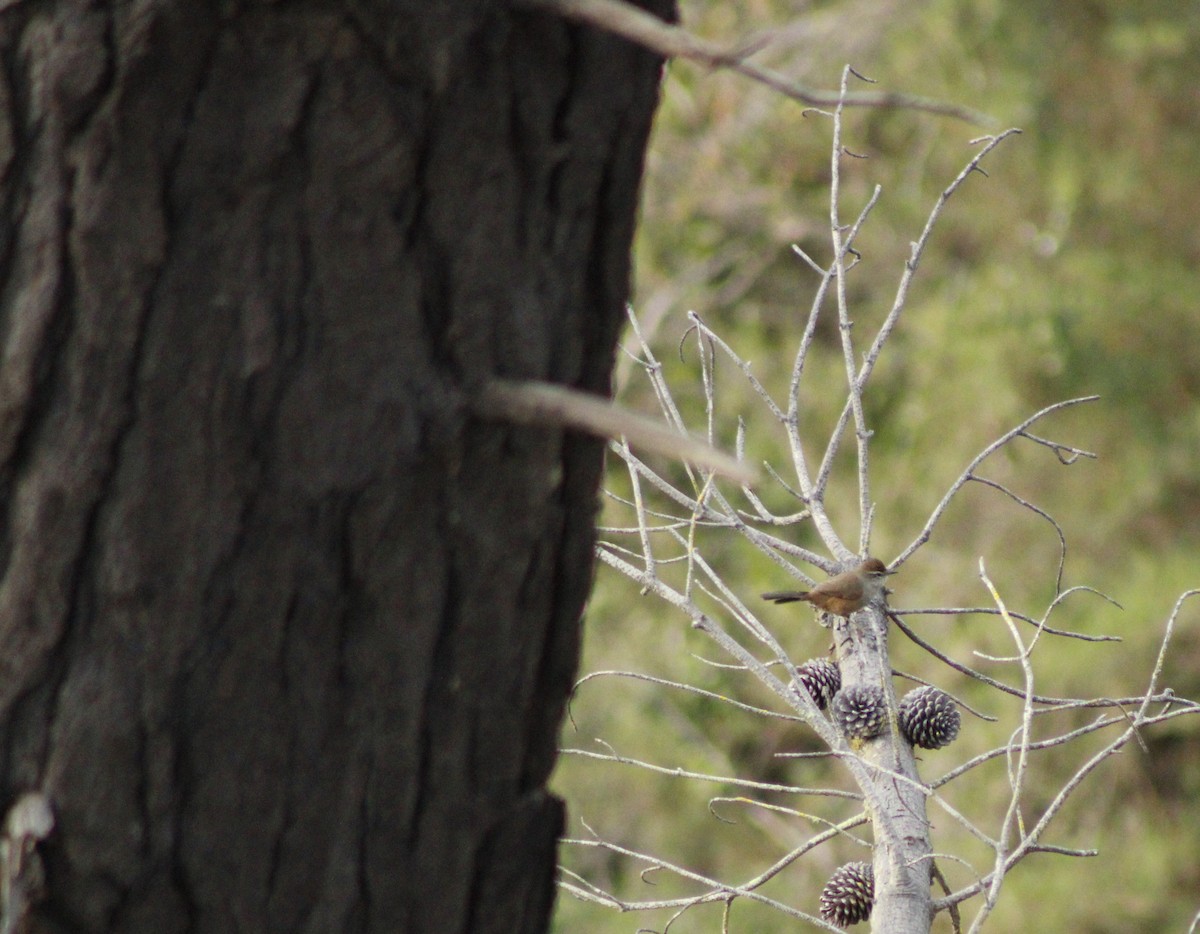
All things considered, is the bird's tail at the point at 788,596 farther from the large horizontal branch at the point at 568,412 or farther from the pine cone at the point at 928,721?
the large horizontal branch at the point at 568,412

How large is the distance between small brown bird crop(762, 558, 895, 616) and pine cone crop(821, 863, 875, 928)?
29cm

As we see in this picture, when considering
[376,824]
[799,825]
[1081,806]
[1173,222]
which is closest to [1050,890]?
[1081,806]

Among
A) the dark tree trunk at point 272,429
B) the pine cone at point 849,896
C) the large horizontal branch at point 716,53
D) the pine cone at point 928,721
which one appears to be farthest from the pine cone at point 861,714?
the large horizontal branch at point 716,53

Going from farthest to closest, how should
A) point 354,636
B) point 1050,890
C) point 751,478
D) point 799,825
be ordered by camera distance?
1. point 799,825
2. point 1050,890
3. point 354,636
4. point 751,478

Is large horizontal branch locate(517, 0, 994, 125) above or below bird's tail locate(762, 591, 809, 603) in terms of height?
above

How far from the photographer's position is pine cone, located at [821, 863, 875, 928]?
1602mm

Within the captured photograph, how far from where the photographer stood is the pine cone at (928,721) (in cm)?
157

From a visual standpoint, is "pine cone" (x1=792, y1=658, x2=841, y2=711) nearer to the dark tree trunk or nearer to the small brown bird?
the small brown bird

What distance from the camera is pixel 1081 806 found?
5.71 metres

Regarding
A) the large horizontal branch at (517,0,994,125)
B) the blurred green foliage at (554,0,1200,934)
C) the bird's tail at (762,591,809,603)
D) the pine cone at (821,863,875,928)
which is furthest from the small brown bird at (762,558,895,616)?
the blurred green foliage at (554,0,1200,934)

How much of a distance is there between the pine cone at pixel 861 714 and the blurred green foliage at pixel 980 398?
3230 mm

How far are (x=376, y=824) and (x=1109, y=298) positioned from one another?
525cm

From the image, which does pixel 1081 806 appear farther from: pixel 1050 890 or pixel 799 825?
pixel 799 825

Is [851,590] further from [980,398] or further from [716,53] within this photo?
[980,398]
